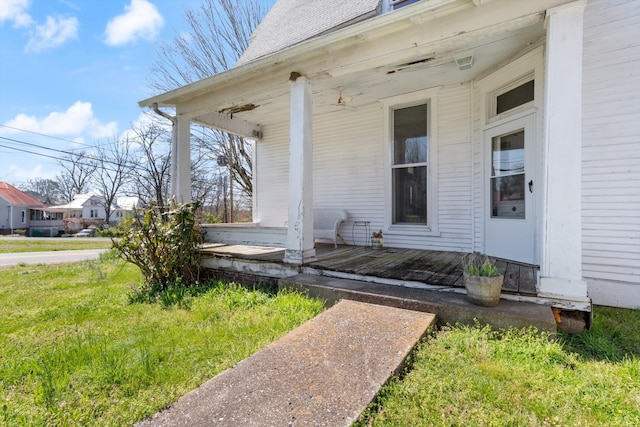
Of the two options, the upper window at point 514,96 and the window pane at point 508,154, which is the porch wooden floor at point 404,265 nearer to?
the window pane at point 508,154

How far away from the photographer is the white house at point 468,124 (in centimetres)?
247

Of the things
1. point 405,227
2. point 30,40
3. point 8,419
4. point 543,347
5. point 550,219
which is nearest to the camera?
point 8,419

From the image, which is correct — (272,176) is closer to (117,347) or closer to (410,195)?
(410,195)

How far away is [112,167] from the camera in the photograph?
2470cm

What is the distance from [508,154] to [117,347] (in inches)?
188

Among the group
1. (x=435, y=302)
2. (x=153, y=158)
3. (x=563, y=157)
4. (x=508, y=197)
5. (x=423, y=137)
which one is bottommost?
(x=435, y=302)

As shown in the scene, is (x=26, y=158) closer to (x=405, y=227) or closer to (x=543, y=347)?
(x=405, y=227)

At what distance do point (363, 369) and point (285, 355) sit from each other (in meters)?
0.53

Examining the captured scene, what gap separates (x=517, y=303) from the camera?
2529 millimetres

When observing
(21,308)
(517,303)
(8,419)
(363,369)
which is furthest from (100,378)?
(517,303)

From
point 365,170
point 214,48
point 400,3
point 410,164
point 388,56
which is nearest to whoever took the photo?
point 388,56

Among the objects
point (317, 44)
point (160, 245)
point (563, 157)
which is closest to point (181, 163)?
point (160, 245)

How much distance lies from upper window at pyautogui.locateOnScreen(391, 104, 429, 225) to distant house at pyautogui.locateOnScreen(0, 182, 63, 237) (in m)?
33.1

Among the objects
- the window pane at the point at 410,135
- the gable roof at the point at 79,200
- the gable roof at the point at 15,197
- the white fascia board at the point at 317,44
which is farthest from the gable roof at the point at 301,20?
the gable roof at the point at 15,197
